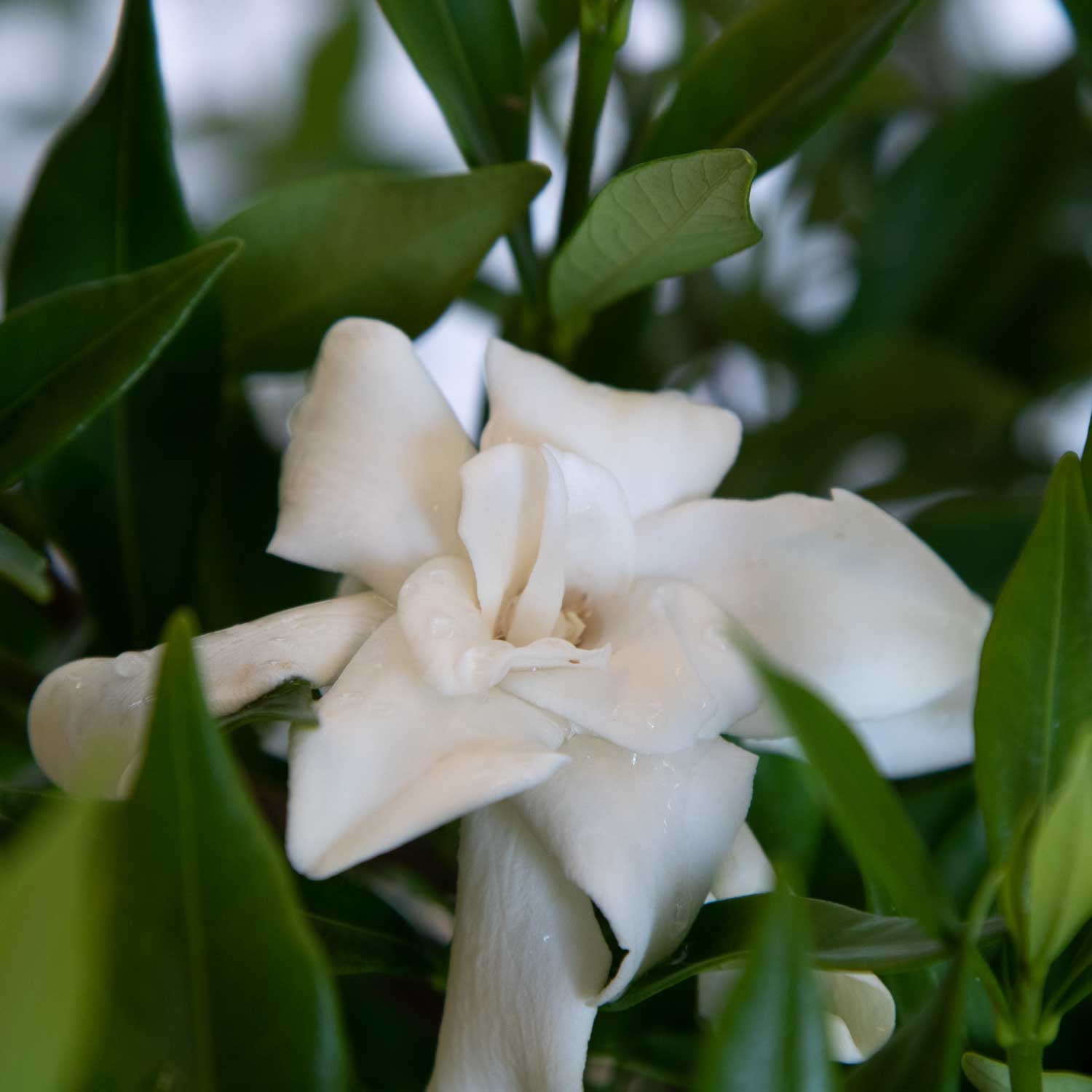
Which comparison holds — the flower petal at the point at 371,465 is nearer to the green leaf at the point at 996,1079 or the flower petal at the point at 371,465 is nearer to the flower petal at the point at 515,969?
the flower petal at the point at 515,969

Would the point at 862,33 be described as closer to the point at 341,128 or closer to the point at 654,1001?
the point at 654,1001

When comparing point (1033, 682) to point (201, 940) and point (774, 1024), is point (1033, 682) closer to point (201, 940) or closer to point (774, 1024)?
point (774, 1024)

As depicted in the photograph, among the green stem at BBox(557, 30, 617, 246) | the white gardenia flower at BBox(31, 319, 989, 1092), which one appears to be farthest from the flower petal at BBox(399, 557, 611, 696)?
the green stem at BBox(557, 30, 617, 246)

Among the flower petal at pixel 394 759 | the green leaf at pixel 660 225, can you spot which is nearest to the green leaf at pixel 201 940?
the flower petal at pixel 394 759

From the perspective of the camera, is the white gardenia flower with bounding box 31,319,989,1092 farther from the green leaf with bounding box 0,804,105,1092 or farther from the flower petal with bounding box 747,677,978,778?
the green leaf with bounding box 0,804,105,1092

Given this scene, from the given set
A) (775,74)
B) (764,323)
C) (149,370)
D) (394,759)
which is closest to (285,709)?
(394,759)

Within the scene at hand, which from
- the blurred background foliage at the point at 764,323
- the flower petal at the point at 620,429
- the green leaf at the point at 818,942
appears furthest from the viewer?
the blurred background foliage at the point at 764,323
